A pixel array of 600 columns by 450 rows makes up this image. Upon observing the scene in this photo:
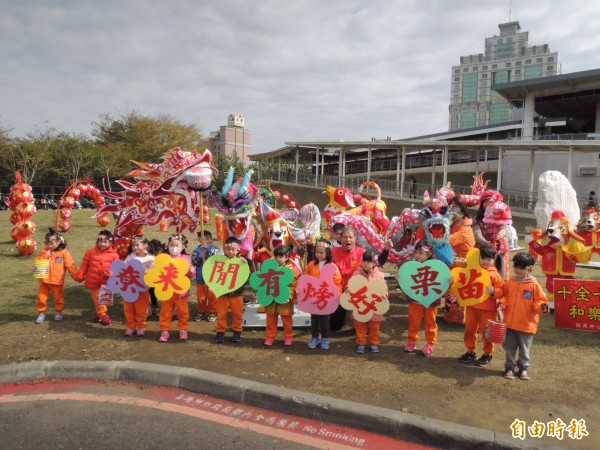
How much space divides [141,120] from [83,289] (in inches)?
1267

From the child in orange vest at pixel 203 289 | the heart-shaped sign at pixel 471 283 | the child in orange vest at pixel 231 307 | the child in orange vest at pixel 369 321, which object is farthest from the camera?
the child in orange vest at pixel 203 289

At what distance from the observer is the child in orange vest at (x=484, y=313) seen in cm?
478

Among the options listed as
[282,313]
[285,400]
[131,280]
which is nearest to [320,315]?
[282,313]

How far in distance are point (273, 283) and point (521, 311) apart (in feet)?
8.90

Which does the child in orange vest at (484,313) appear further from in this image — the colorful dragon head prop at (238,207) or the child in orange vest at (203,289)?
the child in orange vest at (203,289)

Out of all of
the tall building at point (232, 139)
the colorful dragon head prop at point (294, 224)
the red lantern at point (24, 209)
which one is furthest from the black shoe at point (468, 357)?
the tall building at point (232, 139)

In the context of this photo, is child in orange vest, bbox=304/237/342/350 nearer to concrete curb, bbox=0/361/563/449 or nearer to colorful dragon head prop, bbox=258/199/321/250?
concrete curb, bbox=0/361/563/449

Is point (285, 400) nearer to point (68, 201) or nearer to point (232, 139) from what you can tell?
point (68, 201)

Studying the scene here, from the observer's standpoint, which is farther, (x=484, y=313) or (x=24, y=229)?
(x=24, y=229)

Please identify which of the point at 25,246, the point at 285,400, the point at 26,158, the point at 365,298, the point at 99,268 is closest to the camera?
the point at 285,400

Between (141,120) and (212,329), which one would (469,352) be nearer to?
(212,329)

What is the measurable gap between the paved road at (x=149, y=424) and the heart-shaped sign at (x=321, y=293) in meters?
1.43

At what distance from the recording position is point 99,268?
19.9ft

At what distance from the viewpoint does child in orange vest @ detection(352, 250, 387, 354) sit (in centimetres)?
515
